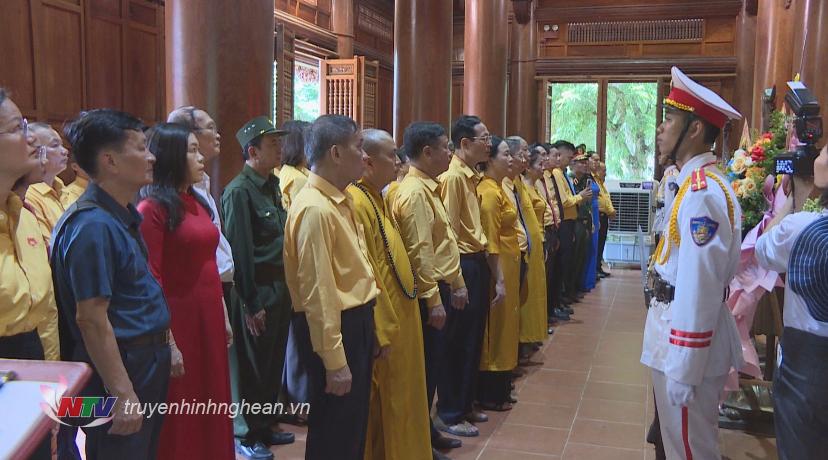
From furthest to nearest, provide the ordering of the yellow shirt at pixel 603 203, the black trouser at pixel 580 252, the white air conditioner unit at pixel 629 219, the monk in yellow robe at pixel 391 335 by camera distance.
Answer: the white air conditioner unit at pixel 629 219, the yellow shirt at pixel 603 203, the black trouser at pixel 580 252, the monk in yellow robe at pixel 391 335

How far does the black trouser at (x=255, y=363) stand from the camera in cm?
332

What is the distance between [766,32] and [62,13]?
284 inches

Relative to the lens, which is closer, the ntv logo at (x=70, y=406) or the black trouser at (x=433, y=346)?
the ntv logo at (x=70, y=406)

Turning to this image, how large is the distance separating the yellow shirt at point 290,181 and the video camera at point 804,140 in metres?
2.35

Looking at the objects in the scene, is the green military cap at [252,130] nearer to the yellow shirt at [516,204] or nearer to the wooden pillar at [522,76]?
the yellow shirt at [516,204]

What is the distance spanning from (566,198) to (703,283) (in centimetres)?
466

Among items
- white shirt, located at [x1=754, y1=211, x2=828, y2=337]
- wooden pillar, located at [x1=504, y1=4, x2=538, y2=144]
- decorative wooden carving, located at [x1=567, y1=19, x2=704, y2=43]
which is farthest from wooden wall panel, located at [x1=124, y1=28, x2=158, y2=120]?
decorative wooden carving, located at [x1=567, y1=19, x2=704, y2=43]

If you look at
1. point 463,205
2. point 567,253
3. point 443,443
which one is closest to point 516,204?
point 463,205

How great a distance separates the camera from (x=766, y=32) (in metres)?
7.61

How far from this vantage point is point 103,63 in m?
6.14

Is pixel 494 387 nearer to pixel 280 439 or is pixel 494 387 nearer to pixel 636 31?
pixel 280 439

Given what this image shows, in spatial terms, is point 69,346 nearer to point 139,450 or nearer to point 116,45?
point 139,450

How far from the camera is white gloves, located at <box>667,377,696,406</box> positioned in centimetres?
216

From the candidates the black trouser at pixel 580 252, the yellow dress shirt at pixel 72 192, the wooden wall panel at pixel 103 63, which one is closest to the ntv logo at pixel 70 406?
the yellow dress shirt at pixel 72 192
